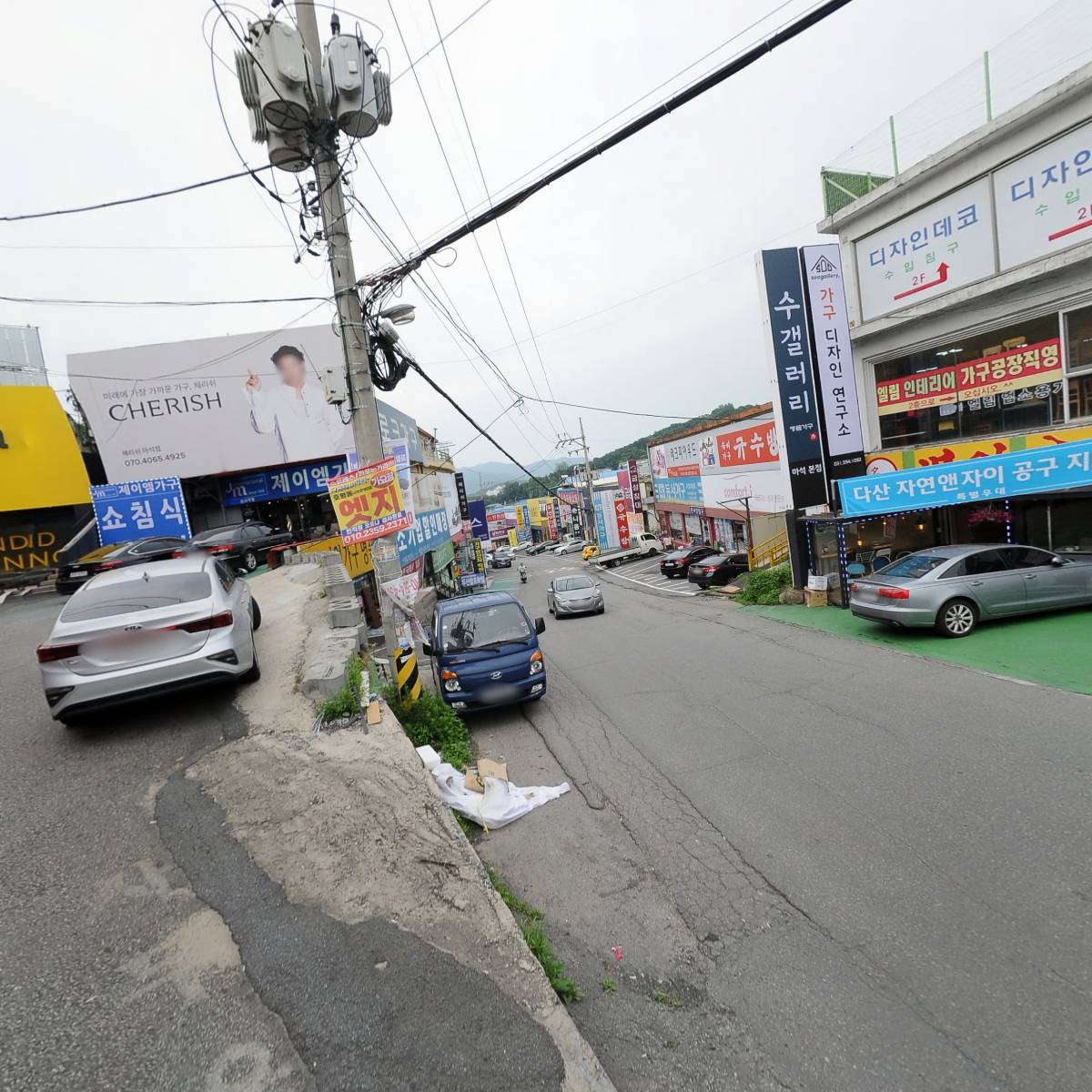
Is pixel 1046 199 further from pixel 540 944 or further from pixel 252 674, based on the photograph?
pixel 252 674

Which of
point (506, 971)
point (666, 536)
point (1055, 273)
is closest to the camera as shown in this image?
point (506, 971)

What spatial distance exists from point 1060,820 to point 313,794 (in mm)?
5401

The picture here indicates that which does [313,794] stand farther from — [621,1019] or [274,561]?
[274,561]

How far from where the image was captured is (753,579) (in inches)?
731

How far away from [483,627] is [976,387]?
509 inches

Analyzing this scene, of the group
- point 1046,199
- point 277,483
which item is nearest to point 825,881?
point 1046,199

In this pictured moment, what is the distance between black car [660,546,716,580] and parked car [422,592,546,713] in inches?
853

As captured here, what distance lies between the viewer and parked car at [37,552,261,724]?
211 inches

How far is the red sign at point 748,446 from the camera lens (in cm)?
2702

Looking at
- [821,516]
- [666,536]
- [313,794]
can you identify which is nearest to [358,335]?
[313,794]

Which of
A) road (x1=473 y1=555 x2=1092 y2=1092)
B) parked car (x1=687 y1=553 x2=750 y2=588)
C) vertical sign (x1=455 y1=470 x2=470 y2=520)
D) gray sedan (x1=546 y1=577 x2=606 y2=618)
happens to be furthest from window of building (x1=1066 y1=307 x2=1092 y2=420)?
vertical sign (x1=455 y1=470 x2=470 y2=520)

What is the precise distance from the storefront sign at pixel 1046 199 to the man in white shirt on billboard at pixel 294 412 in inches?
884

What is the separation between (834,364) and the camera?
15.2 m

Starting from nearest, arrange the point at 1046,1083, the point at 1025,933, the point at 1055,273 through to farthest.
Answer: the point at 1046,1083 < the point at 1025,933 < the point at 1055,273
